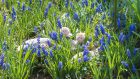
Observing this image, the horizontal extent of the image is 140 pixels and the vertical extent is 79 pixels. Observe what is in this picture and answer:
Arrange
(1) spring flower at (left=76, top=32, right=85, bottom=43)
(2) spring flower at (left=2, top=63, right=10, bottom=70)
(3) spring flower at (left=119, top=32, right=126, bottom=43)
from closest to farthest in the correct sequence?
1. (2) spring flower at (left=2, top=63, right=10, bottom=70)
2. (3) spring flower at (left=119, top=32, right=126, bottom=43)
3. (1) spring flower at (left=76, top=32, right=85, bottom=43)

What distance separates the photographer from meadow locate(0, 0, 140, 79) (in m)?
2.61

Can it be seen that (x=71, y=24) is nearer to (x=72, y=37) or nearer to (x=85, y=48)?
(x=72, y=37)

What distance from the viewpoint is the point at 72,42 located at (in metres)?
2.96

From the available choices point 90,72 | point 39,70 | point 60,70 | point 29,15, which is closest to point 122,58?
point 90,72

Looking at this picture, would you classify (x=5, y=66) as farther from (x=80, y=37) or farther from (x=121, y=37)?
(x=121, y=37)

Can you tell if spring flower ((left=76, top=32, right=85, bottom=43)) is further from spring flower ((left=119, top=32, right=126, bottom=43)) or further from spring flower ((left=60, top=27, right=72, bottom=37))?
spring flower ((left=119, top=32, right=126, bottom=43))

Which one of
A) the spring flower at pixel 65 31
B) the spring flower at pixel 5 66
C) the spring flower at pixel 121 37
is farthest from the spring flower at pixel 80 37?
the spring flower at pixel 5 66

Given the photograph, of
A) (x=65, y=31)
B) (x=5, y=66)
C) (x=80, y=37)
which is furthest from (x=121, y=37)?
(x=5, y=66)

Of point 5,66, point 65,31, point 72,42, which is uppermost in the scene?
point 65,31

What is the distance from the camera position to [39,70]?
288 cm

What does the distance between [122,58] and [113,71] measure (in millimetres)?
137

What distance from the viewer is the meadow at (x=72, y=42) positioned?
2.61 metres

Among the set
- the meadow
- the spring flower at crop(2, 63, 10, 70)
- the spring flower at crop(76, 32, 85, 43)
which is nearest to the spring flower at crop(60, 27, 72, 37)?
the meadow

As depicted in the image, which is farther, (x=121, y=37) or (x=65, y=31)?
(x=65, y=31)
